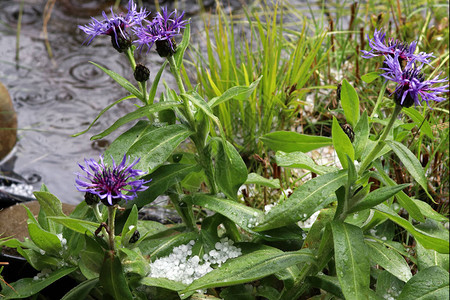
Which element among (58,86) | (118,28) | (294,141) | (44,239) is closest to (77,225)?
(44,239)

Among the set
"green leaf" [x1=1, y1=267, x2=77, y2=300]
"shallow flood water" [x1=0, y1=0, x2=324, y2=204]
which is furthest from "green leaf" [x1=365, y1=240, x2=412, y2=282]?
"shallow flood water" [x1=0, y1=0, x2=324, y2=204]

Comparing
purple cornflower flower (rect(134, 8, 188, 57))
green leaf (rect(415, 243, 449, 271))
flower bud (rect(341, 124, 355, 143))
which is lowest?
green leaf (rect(415, 243, 449, 271))

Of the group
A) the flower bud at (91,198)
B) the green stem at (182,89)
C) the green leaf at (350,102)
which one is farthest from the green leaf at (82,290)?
the green leaf at (350,102)

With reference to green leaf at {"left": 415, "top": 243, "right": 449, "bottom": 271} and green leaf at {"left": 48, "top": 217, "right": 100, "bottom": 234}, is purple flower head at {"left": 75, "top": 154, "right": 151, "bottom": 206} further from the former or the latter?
green leaf at {"left": 415, "top": 243, "right": 449, "bottom": 271}

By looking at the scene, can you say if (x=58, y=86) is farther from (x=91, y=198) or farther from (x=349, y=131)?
(x=349, y=131)

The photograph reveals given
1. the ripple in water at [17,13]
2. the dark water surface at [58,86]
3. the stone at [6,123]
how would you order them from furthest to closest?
1. the ripple in water at [17,13]
2. the dark water surface at [58,86]
3. the stone at [6,123]

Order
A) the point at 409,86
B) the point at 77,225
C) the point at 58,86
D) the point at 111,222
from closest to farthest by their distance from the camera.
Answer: the point at 409,86
the point at 111,222
the point at 77,225
the point at 58,86

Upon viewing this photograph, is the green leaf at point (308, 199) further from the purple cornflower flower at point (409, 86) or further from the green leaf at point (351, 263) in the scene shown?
the purple cornflower flower at point (409, 86)
